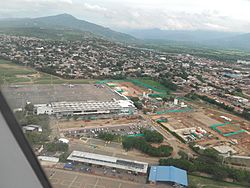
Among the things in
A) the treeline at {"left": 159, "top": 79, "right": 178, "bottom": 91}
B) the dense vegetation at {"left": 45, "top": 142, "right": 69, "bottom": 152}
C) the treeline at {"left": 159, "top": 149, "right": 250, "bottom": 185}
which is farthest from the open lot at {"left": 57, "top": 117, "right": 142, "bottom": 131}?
the treeline at {"left": 159, "top": 79, "right": 178, "bottom": 91}

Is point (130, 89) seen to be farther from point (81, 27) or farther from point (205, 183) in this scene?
point (81, 27)

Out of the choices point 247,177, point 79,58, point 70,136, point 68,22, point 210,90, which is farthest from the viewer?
point 68,22

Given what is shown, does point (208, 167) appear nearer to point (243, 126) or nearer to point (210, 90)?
point (243, 126)

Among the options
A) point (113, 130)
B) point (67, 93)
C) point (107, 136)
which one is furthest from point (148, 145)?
point (67, 93)

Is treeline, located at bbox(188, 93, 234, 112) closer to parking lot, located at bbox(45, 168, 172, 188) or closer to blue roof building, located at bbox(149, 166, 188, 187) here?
blue roof building, located at bbox(149, 166, 188, 187)

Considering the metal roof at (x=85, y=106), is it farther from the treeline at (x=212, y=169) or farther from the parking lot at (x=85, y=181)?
the treeline at (x=212, y=169)

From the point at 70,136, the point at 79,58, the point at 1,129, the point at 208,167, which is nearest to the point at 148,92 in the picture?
the point at 70,136
